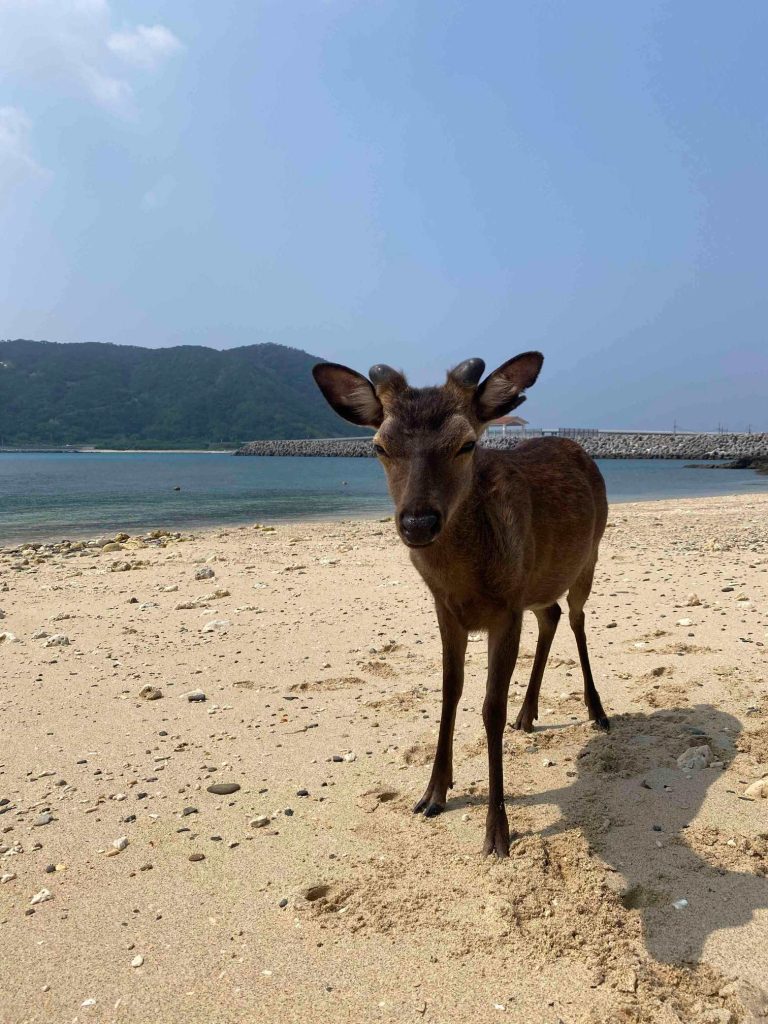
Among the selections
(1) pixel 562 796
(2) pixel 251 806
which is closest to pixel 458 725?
(1) pixel 562 796

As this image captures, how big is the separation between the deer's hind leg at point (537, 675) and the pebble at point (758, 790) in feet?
5.39

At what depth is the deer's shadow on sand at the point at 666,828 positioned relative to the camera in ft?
10.1

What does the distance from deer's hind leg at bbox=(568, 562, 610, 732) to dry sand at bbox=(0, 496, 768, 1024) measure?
8.1 inches

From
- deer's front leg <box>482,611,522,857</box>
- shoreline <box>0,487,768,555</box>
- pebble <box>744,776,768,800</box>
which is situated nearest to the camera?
deer's front leg <box>482,611,522,857</box>

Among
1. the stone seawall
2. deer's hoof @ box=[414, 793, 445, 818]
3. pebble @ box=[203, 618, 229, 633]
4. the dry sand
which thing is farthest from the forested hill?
deer's hoof @ box=[414, 793, 445, 818]

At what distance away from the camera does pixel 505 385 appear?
4.16 metres

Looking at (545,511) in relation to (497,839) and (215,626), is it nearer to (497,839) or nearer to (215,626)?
(497,839)

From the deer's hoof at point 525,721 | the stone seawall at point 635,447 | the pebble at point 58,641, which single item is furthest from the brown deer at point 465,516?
the stone seawall at point 635,447

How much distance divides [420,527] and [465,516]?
0.71 m

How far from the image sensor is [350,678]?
6.48 metres

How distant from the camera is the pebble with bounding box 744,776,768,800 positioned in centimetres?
404

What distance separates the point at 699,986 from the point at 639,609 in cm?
607

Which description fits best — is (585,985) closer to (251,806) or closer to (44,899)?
(251,806)

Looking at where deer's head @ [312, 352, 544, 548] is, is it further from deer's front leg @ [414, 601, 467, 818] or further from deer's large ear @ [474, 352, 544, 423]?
deer's front leg @ [414, 601, 467, 818]
